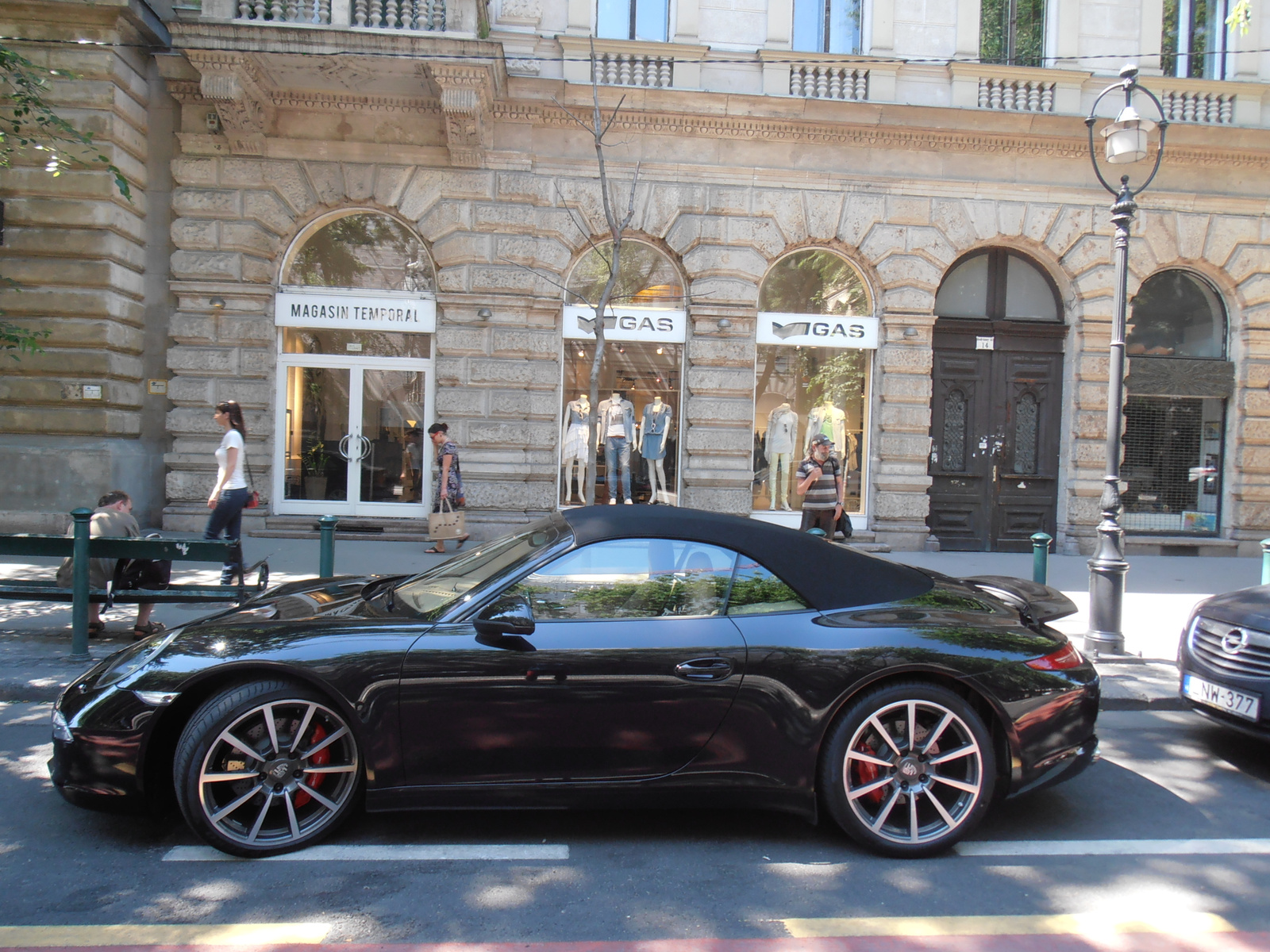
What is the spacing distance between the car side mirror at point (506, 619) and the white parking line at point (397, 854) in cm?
91

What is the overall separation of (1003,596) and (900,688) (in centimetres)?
118

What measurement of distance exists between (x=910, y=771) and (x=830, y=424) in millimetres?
9940

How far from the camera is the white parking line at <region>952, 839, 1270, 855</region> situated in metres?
3.58

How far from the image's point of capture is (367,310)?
482 inches

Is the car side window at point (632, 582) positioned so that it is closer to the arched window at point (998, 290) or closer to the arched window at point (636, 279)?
the arched window at point (636, 279)

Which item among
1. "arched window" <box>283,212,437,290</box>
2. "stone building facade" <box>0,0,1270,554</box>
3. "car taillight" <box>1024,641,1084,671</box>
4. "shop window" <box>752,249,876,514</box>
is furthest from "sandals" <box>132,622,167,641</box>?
"shop window" <box>752,249,876,514</box>

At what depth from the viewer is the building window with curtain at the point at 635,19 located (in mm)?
12586

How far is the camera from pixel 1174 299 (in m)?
13.4

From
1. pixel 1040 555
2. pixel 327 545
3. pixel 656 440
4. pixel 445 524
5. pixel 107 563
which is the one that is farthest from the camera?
pixel 656 440

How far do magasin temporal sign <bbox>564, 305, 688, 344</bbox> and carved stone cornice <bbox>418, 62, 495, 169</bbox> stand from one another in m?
2.75

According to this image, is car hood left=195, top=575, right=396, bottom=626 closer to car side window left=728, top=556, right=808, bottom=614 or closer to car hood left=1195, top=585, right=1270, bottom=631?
car side window left=728, top=556, right=808, bottom=614

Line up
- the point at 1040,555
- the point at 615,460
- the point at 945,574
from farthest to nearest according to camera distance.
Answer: the point at 615,460 → the point at 945,574 → the point at 1040,555

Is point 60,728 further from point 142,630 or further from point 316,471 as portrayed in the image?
point 316,471

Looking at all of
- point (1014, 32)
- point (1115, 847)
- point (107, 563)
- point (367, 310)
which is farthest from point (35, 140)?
point (1014, 32)
